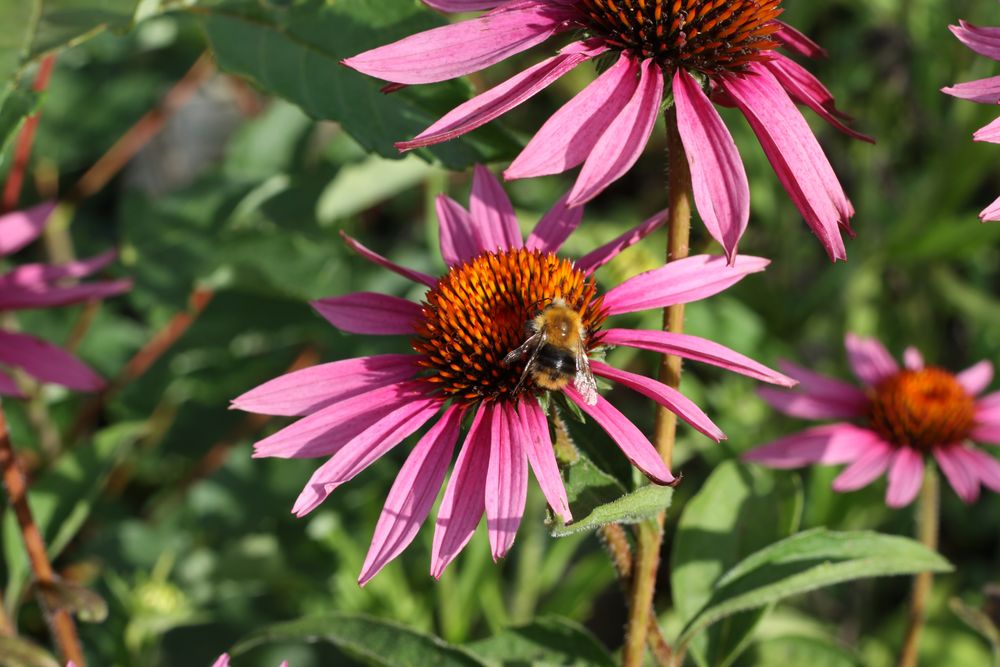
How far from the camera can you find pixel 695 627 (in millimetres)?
896

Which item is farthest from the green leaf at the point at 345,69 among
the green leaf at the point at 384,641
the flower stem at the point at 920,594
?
the flower stem at the point at 920,594

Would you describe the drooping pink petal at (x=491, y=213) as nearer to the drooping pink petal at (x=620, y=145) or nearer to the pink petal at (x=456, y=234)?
the pink petal at (x=456, y=234)

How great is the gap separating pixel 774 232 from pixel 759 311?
23 centimetres

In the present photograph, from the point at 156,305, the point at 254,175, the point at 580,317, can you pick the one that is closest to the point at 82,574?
the point at 156,305

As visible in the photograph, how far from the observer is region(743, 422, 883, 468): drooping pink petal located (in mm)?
1245

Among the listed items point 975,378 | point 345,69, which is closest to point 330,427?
point 345,69

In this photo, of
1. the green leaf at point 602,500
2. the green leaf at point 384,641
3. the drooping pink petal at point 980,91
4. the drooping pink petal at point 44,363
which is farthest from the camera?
the drooping pink petal at point 44,363

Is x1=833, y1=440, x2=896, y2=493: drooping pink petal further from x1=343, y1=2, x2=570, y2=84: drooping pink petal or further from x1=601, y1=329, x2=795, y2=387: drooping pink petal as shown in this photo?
x1=343, y1=2, x2=570, y2=84: drooping pink petal

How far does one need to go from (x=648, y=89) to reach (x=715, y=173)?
86mm

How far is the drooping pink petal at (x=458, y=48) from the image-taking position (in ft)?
2.70

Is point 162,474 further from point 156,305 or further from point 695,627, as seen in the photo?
point 695,627

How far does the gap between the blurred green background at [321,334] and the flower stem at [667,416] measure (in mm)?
208

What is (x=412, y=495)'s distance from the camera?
82 cm

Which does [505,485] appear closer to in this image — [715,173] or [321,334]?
[715,173]
